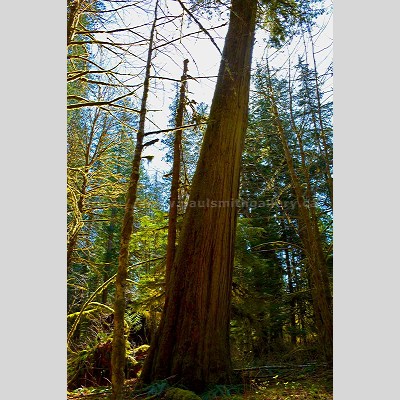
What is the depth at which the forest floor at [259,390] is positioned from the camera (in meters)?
2.77

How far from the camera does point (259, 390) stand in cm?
300

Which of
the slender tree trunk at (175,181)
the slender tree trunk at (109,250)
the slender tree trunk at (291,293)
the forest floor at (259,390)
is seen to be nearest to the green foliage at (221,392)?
the forest floor at (259,390)

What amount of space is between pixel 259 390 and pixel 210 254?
1.26 metres

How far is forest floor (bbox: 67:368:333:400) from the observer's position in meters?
2.77

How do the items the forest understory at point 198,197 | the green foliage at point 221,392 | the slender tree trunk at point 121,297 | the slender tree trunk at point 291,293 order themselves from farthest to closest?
the slender tree trunk at point 291,293 < the forest understory at point 198,197 < the green foliage at point 221,392 < the slender tree trunk at point 121,297

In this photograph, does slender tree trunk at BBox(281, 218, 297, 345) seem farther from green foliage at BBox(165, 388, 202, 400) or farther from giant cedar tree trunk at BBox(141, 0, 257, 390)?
green foliage at BBox(165, 388, 202, 400)

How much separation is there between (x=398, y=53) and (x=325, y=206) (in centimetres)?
304

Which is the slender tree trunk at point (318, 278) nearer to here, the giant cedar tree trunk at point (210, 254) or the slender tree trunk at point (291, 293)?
the slender tree trunk at point (291, 293)

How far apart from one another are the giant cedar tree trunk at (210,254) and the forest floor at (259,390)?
0.39ft

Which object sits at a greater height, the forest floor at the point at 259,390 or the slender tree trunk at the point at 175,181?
the slender tree trunk at the point at 175,181

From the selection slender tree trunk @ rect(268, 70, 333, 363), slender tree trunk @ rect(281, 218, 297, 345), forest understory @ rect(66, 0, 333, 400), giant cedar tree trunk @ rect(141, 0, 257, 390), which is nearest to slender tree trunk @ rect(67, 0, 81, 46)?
forest understory @ rect(66, 0, 333, 400)

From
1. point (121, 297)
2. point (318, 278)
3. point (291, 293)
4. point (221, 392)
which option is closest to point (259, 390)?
point (221, 392)

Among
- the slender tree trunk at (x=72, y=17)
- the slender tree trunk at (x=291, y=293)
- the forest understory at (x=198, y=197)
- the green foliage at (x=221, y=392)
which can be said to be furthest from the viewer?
the slender tree trunk at (x=291, y=293)

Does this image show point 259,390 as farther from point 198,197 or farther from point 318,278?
point 318,278
